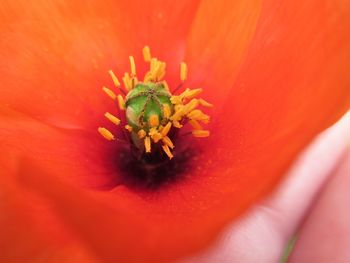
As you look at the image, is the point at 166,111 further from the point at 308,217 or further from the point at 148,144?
the point at 308,217

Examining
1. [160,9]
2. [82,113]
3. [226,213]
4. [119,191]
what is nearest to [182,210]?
[119,191]

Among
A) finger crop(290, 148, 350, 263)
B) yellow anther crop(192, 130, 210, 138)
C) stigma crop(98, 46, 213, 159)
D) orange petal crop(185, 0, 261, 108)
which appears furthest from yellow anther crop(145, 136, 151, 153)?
finger crop(290, 148, 350, 263)

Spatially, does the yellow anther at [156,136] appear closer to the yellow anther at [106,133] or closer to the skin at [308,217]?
the yellow anther at [106,133]

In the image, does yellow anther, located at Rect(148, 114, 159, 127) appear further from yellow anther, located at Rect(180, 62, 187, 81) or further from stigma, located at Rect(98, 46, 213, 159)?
yellow anther, located at Rect(180, 62, 187, 81)

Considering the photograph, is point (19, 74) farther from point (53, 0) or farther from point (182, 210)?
point (182, 210)

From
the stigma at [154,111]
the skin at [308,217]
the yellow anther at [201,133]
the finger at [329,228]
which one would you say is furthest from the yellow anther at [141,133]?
the finger at [329,228]
